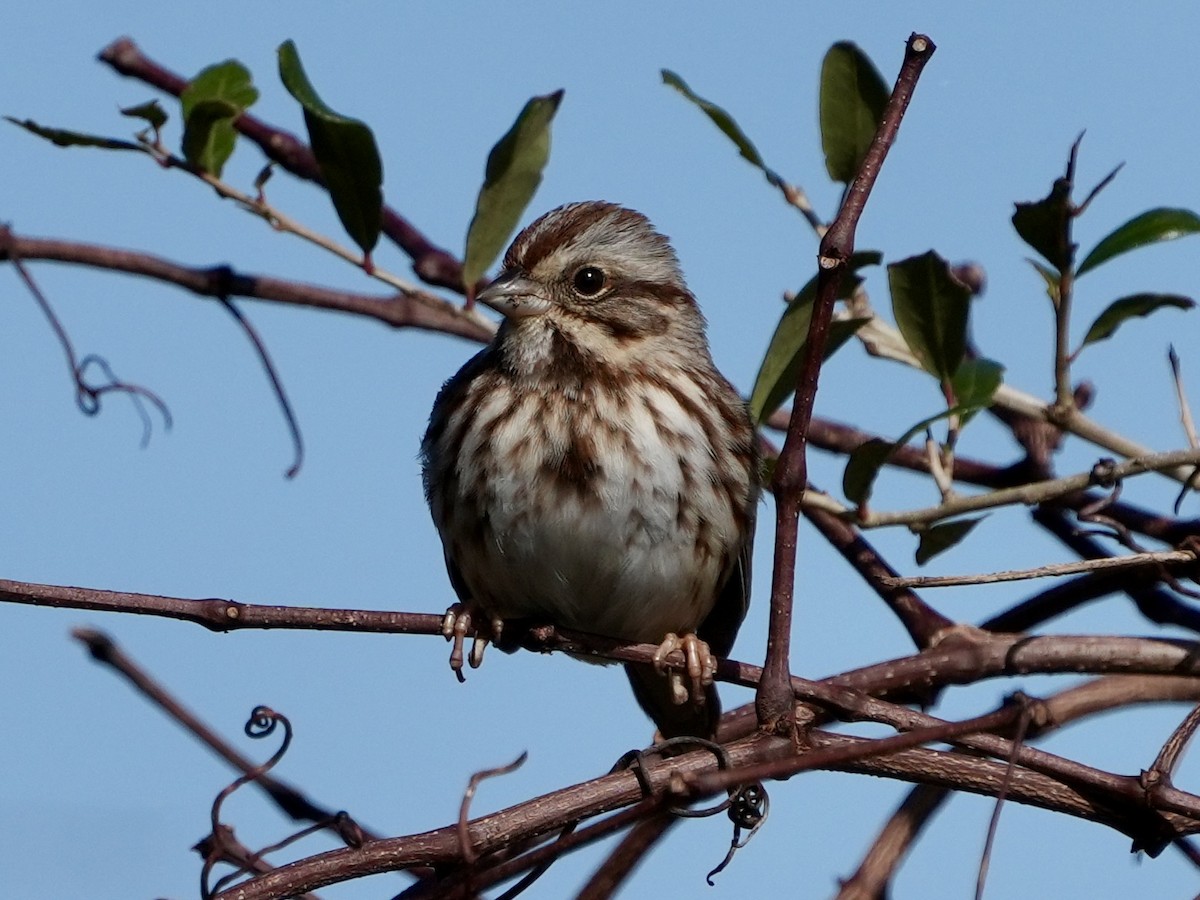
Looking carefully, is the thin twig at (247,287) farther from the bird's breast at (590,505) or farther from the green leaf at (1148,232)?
the green leaf at (1148,232)

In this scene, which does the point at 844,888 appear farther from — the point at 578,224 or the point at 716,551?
the point at 578,224

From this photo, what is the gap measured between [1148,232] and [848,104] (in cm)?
63

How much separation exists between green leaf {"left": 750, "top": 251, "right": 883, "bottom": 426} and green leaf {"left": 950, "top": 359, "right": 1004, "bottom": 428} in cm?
25

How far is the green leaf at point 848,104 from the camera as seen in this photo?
3.40m

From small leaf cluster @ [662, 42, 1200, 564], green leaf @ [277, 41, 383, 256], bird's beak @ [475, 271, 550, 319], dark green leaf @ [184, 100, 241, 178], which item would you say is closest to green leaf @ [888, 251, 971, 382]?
small leaf cluster @ [662, 42, 1200, 564]

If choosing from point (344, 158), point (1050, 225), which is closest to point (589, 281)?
point (344, 158)

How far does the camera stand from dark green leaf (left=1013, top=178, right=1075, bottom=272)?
10.9 ft

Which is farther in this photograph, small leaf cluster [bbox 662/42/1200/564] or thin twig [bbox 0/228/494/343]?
thin twig [bbox 0/228/494/343]

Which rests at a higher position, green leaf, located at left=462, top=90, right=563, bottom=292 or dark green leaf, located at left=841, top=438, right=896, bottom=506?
green leaf, located at left=462, top=90, right=563, bottom=292

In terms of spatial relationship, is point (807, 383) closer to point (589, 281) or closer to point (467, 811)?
point (467, 811)

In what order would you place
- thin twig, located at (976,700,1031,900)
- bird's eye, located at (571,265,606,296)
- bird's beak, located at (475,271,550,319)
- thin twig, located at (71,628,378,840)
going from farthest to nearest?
1. bird's eye, located at (571,265,606,296)
2. bird's beak, located at (475,271,550,319)
3. thin twig, located at (71,628,378,840)
4. thin twig, located at (976,700,1031,900)

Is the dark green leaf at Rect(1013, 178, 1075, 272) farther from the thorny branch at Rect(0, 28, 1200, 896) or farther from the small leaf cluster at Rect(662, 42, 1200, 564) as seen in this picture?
the thorny branch at Rect(0, 28, 1200, 896)

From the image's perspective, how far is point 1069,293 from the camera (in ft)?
11.1

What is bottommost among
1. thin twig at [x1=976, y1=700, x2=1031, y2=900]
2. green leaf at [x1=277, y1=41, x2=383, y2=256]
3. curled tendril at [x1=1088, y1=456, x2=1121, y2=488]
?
thin twig at [x1=976, y1=700, x2=1031, y2=900]
